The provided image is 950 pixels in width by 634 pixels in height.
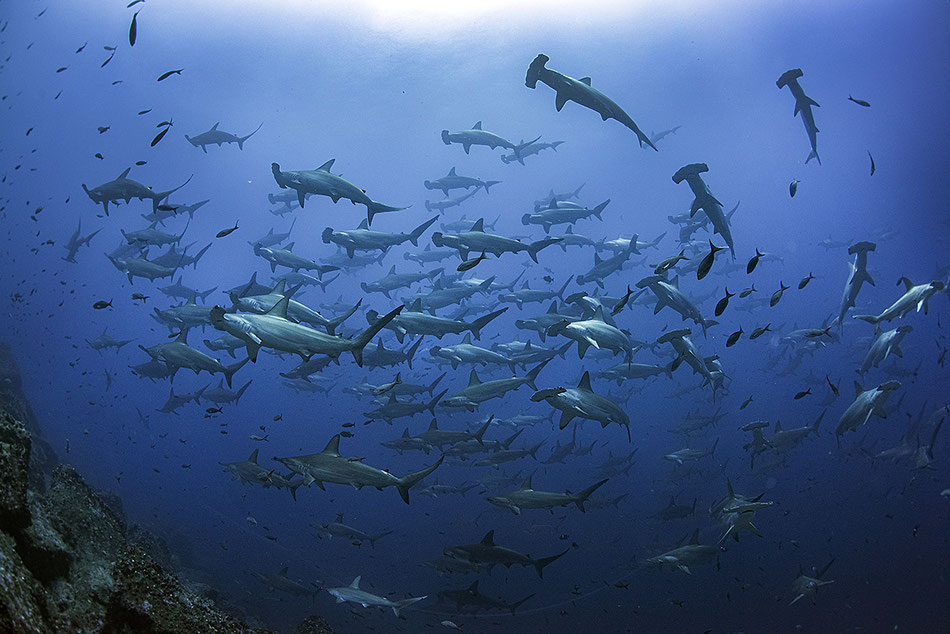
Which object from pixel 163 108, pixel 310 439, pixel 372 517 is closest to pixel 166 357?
pixel 372 517

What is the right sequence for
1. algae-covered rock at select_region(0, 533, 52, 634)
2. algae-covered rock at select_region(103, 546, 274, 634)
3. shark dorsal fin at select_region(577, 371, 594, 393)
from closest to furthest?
algae-covered rock at select_region(0, 533, 52, 634) < algae-covered rock at select_region(103, 546, 274, 634) < shark dorsal fin at select_region(577, 371, 594, 393)

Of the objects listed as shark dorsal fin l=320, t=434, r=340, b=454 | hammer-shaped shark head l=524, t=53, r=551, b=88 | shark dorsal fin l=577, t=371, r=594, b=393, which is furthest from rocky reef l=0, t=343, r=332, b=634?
hammer-shaped shark head l=524, t=53, r=551, b=88

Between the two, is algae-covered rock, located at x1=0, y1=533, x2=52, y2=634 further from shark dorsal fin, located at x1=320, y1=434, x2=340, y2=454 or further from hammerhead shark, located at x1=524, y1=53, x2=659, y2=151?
hammerhead shark, located at x1=524, y1=53, x2=659, y2=151

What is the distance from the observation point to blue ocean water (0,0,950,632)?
52.7 feet

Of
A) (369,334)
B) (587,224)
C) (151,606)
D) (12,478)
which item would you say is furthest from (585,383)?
(587,224)

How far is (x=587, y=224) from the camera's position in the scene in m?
54.5

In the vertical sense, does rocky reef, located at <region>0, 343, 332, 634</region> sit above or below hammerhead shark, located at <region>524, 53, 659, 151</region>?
below

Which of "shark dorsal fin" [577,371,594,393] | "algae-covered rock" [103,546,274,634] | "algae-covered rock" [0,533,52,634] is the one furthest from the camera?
"shark dorsal fin" [577,371,594,393]

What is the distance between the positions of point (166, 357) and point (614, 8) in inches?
1090

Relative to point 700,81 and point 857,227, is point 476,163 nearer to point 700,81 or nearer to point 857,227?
point 700,81

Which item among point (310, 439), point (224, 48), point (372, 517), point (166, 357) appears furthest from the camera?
point (310, 439)

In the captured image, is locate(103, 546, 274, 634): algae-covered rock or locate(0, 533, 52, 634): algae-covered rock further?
locate(103, 546, 274, 634): algae-covered rock

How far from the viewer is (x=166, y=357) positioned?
6.97 m

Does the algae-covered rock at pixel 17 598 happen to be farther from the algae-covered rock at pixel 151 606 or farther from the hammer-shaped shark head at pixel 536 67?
the hammer-shaped shark head at pixel 536 67
